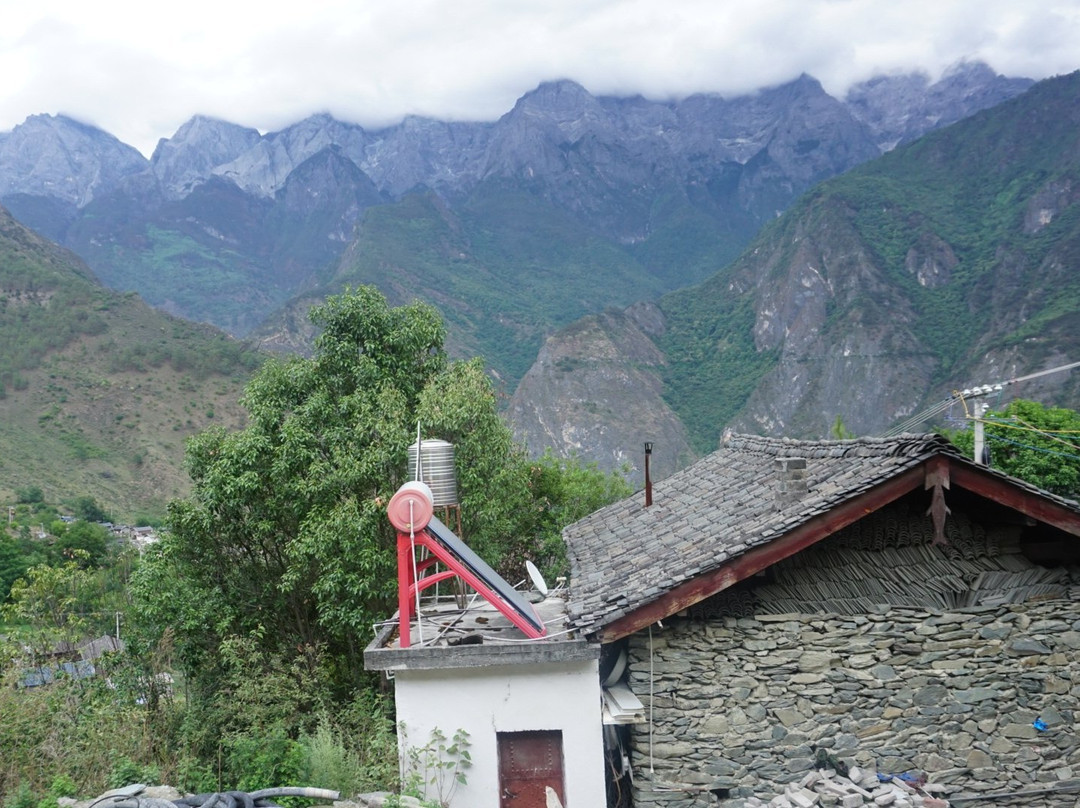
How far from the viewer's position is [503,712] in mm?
9250

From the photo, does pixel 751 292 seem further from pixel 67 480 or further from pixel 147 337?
pixel 67 480

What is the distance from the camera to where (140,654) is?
14672mm

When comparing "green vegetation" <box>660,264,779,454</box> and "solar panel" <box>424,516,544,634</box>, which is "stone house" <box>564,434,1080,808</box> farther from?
"green vegetation" <box>660,264,779,454</box>

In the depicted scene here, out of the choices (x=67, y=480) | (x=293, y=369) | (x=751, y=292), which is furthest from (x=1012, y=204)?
(x=293, y=369)

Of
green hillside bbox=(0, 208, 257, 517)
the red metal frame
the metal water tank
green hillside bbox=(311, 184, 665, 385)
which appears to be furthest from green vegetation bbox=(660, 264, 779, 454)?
the red metal frame

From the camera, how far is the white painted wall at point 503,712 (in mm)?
9211

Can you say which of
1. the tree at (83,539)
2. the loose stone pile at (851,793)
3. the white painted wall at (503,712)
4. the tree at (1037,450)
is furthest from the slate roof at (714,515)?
the tree at (83,539)

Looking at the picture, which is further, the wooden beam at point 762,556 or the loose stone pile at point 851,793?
the wooden beam at point 762,556

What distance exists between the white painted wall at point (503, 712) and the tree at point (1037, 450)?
21.5 metres

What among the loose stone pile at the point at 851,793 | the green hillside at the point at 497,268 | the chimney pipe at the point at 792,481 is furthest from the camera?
the green hillside at the point at 497,268

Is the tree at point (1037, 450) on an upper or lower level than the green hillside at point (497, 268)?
lower

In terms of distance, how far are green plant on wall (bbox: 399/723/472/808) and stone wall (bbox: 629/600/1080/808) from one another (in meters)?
1.81

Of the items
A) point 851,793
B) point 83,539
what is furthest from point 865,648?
point 83,539

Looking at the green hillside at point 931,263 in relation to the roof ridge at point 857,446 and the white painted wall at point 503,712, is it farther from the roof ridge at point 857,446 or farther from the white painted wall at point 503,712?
the white painted wall at point 503,712
